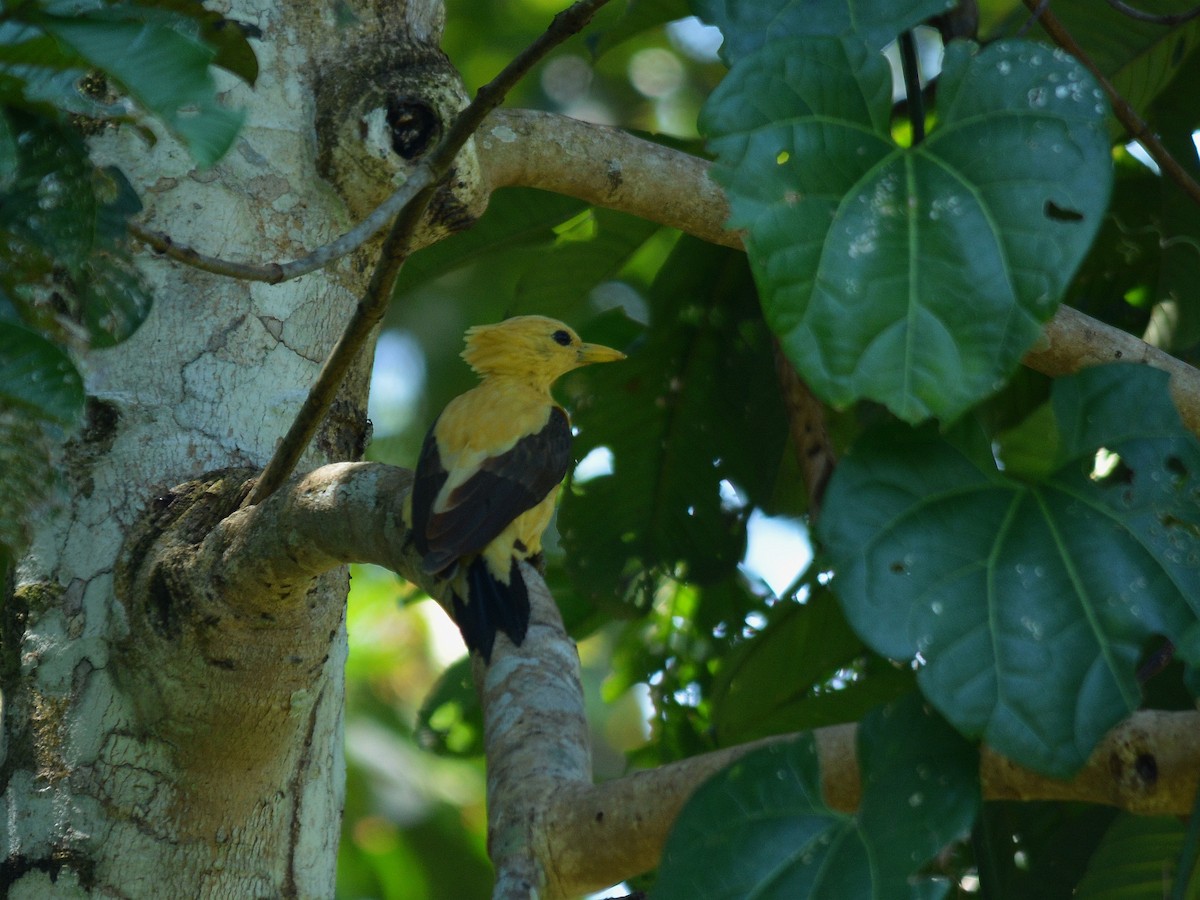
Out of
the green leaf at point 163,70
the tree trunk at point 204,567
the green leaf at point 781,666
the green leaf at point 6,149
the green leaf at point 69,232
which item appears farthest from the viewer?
the green leaf at point 781,666

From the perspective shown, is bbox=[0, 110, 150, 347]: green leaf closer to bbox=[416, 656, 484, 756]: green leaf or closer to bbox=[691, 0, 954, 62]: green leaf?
bbox=[691, 0, 954, 62]: green leaf

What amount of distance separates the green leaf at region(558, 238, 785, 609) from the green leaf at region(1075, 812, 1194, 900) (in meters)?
1.35

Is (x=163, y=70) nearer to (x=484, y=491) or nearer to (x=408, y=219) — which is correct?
(x=408, y=219)

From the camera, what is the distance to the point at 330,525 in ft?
6.06

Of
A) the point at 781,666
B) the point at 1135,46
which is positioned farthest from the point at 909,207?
the point at 781,666

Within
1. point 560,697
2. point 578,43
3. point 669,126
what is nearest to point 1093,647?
point 560,697

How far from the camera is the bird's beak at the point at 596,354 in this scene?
11.3 ft

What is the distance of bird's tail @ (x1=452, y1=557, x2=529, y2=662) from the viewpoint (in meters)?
2.07

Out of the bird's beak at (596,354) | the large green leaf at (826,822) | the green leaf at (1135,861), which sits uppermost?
the bird's beak at (596,354)

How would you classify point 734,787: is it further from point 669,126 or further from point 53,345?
point 669,126

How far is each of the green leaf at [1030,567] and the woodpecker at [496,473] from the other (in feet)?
2.58

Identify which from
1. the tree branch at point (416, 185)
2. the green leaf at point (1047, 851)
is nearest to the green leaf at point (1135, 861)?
the green leaf at point (1047, 851)

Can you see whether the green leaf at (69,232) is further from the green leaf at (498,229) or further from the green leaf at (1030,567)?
the green leaf at (498,229)

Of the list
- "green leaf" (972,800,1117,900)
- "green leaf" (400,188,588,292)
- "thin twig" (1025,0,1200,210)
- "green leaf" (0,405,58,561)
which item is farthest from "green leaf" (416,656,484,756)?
"thin twig" (1025,0,1200,210)
